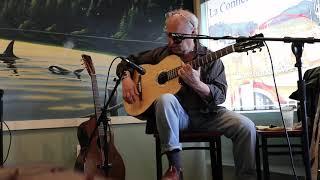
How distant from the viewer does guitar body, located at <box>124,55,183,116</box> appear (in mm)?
2254

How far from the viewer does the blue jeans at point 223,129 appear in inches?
76.9

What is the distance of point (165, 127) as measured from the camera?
1.96 meters

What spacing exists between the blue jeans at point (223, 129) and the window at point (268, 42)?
2.12ft

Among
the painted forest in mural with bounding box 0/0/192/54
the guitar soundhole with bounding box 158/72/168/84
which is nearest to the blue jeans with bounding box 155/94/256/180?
the guitar soundhole with bounding box 158/72/168/84

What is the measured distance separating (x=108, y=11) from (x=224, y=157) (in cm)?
147

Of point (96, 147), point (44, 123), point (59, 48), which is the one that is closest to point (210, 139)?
point (96, 147)

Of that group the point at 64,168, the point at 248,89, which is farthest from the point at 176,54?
the point at 64,168

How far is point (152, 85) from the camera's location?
7.68 ft

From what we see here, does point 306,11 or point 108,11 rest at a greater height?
point 108,11

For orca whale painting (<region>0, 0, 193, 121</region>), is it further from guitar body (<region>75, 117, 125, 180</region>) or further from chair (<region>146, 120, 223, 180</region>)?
chair (<region>146, 120, 223, 180</region>)

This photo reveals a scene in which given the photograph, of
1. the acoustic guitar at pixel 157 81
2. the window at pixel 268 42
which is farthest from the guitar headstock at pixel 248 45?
the window at pixel 268 42

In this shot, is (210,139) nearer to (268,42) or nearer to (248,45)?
(248,45)

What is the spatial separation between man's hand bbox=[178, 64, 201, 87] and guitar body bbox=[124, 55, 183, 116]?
79 mm

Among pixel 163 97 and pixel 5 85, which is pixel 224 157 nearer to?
pixel 163 97
